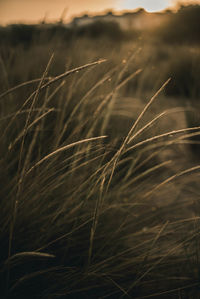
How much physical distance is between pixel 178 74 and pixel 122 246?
2.53 metres

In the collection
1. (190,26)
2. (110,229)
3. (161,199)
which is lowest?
(161,199)

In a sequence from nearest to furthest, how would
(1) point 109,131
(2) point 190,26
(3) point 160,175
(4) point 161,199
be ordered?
(4) point 161,199 → (3) point 160,175 → (1) point 109,131 → (2) point 190,26

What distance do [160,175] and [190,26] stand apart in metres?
8.71

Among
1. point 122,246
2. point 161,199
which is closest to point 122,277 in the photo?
point 122,246

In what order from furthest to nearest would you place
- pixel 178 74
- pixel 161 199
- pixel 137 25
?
pixel 137 25, pixel 178 74, pixel 161 199

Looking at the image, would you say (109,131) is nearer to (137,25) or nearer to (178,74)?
(178,74)

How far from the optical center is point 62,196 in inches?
23.7

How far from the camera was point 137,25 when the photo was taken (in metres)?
7.32

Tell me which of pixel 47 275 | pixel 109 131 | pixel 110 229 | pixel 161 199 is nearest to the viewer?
pixel 47 275

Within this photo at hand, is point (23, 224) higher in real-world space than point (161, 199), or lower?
higher

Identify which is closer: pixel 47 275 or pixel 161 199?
pixel 47 275

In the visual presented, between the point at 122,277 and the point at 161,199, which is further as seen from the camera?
the point at 161,199

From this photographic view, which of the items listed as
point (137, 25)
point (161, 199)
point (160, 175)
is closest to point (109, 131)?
point (160, 175)

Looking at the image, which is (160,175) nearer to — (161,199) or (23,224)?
(161,199)
